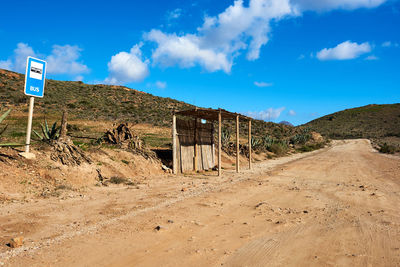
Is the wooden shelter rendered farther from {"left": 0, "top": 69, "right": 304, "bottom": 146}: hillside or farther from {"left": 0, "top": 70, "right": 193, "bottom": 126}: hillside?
{"left": 0, "top": 70, "right": 193, "bottom": 126}: hillside

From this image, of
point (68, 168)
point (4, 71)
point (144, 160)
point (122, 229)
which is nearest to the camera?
point (122, 229)

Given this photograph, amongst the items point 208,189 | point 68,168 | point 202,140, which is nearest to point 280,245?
point 208,189

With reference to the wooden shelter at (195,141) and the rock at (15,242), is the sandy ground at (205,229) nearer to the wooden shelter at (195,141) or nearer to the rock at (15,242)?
the rock at (15,242)

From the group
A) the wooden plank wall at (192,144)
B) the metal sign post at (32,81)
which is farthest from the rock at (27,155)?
the wooden plank wall at (192,144)

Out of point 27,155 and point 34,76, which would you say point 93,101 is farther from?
point 27,155

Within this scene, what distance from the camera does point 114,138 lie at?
11617mm

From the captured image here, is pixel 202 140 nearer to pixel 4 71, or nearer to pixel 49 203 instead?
pixel 49 203

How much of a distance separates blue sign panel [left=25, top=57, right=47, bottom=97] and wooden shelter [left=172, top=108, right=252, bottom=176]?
495 centimetres

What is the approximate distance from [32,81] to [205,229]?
6236 mm

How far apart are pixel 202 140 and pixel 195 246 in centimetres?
1005

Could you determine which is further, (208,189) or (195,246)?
(208,189)

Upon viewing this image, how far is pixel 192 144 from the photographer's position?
12.9 m

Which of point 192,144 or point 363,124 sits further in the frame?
point 363,124

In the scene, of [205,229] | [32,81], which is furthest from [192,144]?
[205,229]
